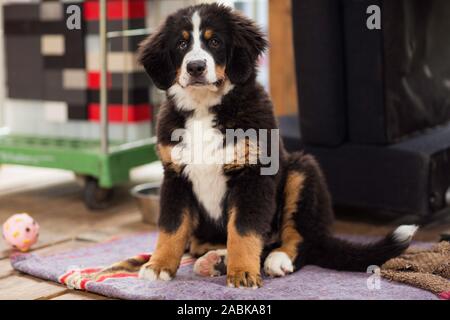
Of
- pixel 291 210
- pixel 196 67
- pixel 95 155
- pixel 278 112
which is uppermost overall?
pixel 196 67

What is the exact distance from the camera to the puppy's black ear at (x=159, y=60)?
2.37 meters

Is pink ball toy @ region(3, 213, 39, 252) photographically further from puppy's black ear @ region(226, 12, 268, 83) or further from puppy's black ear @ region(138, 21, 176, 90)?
puppy's black ear @ region(226, 12, 268, 83)

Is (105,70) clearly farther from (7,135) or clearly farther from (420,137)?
(420,137)

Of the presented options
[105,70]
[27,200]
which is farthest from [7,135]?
[105,70]

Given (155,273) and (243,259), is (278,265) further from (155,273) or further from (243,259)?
(155,273)

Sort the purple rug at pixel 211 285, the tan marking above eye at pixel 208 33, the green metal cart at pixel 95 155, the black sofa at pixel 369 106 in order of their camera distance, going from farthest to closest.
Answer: the green metal cart at pixel 95 155 → the black sofa at pixel 369 106 → the tan marking above eye at pixel 208 33 → the purple rug at pixel 211 285

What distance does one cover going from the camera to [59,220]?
130 inches

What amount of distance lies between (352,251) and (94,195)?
1463 mm

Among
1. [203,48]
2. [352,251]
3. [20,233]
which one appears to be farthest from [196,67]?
[20,233]

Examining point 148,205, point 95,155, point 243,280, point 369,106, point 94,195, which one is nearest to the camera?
point 243,280

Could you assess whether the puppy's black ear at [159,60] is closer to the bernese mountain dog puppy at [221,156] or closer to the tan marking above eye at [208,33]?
the bernese mountain dog puppy at [221,156]

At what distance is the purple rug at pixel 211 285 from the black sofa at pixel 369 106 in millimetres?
709

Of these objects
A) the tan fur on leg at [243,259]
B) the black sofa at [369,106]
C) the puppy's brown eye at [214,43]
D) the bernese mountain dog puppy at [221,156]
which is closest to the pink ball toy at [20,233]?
the bernese mountain dog puppy at [221,156]
